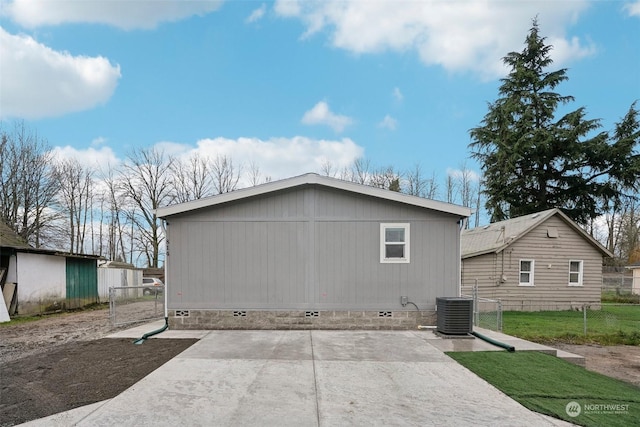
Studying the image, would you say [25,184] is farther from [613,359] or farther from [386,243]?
[613,359]

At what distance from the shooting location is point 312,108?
18281 millimetres

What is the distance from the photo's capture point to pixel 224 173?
27672 millimetres

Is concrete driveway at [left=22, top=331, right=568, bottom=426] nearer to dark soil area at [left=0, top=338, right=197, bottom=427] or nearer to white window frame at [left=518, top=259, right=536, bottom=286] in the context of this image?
dark soil area at [left=0, top=338, right=197, bottom=427]

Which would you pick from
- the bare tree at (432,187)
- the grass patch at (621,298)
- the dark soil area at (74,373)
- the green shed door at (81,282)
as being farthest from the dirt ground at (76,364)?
the bare tree at (432,187)

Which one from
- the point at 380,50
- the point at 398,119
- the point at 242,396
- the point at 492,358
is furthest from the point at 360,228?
the point at 398,119

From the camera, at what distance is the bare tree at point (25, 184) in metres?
20.7

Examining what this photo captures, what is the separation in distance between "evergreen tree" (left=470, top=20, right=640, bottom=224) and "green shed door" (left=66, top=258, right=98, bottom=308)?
2211cm

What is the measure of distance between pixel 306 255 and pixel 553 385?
16.2 ft

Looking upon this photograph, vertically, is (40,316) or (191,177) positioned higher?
(191,177)

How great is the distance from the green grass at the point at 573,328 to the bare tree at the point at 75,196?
26.9 meters

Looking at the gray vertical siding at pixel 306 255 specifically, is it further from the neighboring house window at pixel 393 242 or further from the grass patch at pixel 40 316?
the grass patch at pixel 40 316

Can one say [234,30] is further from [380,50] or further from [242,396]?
[242,396]

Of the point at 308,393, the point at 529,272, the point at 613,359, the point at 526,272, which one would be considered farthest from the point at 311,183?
the point at 529,272

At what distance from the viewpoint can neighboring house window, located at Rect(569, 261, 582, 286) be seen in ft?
49.8
